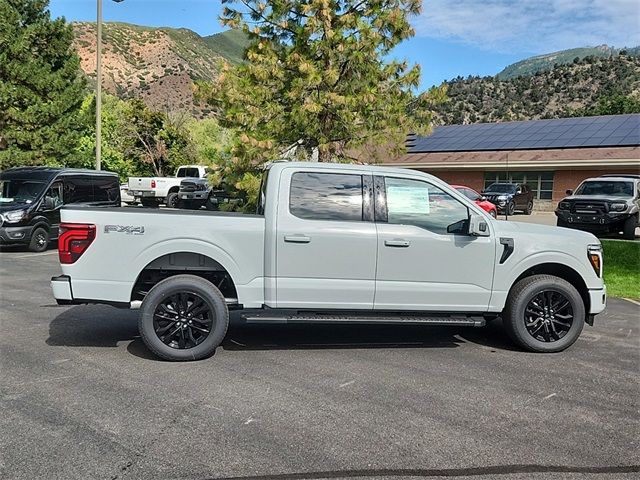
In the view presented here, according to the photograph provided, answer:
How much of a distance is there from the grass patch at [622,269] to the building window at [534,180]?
659 inches

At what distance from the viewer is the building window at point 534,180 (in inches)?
1226

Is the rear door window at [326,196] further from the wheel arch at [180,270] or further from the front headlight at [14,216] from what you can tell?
the front headlight at [14,216]

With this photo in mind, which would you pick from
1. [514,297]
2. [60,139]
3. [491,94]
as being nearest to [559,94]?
[491,94]

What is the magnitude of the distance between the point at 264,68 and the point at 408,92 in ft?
11.7

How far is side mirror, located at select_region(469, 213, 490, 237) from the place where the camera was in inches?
223

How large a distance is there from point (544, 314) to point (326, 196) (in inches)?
100

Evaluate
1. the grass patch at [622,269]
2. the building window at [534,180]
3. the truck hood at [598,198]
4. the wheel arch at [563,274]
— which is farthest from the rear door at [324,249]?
the building window at [534,180]

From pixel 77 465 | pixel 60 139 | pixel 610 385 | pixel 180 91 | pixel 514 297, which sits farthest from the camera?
pixel 180 91

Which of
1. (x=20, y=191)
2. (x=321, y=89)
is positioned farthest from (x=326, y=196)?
(x=20, y=191)

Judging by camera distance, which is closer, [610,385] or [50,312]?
[610,385]

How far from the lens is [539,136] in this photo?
33.8 m

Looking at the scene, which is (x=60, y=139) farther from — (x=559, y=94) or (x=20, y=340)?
(x=559, y=94)

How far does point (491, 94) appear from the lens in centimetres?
7575

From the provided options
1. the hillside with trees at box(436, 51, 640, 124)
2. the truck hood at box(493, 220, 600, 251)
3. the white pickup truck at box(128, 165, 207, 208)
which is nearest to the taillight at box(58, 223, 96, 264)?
the truck hood at box(493, 220, 600, 251)
